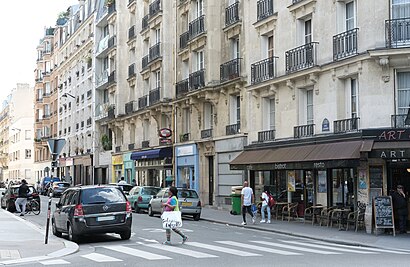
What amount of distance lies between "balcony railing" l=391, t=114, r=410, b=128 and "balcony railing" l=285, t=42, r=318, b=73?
4.89 m

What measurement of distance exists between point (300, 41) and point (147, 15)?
22.7 meters

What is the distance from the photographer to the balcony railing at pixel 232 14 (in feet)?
111

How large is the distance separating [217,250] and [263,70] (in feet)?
49.9

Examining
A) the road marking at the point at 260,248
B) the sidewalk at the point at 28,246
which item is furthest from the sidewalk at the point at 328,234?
the sidewalk at the point at 28,246

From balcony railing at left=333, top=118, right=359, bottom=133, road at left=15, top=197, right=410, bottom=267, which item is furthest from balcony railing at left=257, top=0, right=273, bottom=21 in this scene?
road at left=15, top=197, right=410, bottom=267

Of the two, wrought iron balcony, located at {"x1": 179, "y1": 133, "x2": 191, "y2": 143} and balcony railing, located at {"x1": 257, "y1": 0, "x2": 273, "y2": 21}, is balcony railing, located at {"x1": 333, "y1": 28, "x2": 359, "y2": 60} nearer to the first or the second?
balcony railing, located at {"x1": 257, "y1": 0, "x2": 273, "y2": 21}

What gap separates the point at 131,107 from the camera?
5066 cm

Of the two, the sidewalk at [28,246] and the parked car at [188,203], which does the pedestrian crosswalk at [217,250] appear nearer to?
the sidewalk at [28,246]

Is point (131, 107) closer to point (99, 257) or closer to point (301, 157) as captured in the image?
point (301, 157)

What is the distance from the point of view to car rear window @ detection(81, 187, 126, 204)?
18.2m

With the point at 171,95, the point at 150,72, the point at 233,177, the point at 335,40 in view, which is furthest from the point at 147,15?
Result: the point at 335,40

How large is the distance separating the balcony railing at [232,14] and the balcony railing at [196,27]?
2.09 m

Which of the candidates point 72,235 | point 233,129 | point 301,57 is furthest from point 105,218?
point 233,129

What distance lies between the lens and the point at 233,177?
3350 cm
